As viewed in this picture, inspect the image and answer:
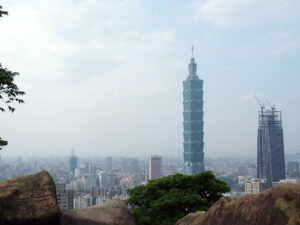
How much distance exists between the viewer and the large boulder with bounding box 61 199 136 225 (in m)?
6.79

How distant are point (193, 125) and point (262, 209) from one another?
142 meters

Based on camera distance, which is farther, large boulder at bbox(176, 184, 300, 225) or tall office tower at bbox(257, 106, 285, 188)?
tall office tower at bbox(257, 106, 285, 188)

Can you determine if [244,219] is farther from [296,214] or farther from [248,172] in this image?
[248,172]

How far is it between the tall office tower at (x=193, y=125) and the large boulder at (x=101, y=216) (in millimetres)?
139240

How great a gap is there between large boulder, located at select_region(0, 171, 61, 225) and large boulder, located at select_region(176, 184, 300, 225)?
2.86 meters

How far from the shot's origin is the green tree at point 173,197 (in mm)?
11867

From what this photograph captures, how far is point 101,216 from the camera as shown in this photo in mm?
7051

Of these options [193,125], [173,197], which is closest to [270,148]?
[193,125]

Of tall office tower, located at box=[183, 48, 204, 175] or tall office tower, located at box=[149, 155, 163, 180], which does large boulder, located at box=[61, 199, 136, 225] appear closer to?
tall office tower, located at box=[183, 48, 204, 175]

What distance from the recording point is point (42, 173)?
22.5ft

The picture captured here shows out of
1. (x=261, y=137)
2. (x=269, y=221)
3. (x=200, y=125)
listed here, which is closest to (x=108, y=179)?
(x=200, y=125)

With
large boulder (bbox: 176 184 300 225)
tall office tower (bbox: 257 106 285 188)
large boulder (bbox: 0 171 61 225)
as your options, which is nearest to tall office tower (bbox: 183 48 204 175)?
tall office tower (bbox: 257 106 285 188)

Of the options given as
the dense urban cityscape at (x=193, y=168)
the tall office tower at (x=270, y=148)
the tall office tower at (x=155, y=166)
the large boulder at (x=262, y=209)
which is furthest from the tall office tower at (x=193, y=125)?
the large boulder at (x=262, y=209)

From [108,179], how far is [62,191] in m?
72.2
